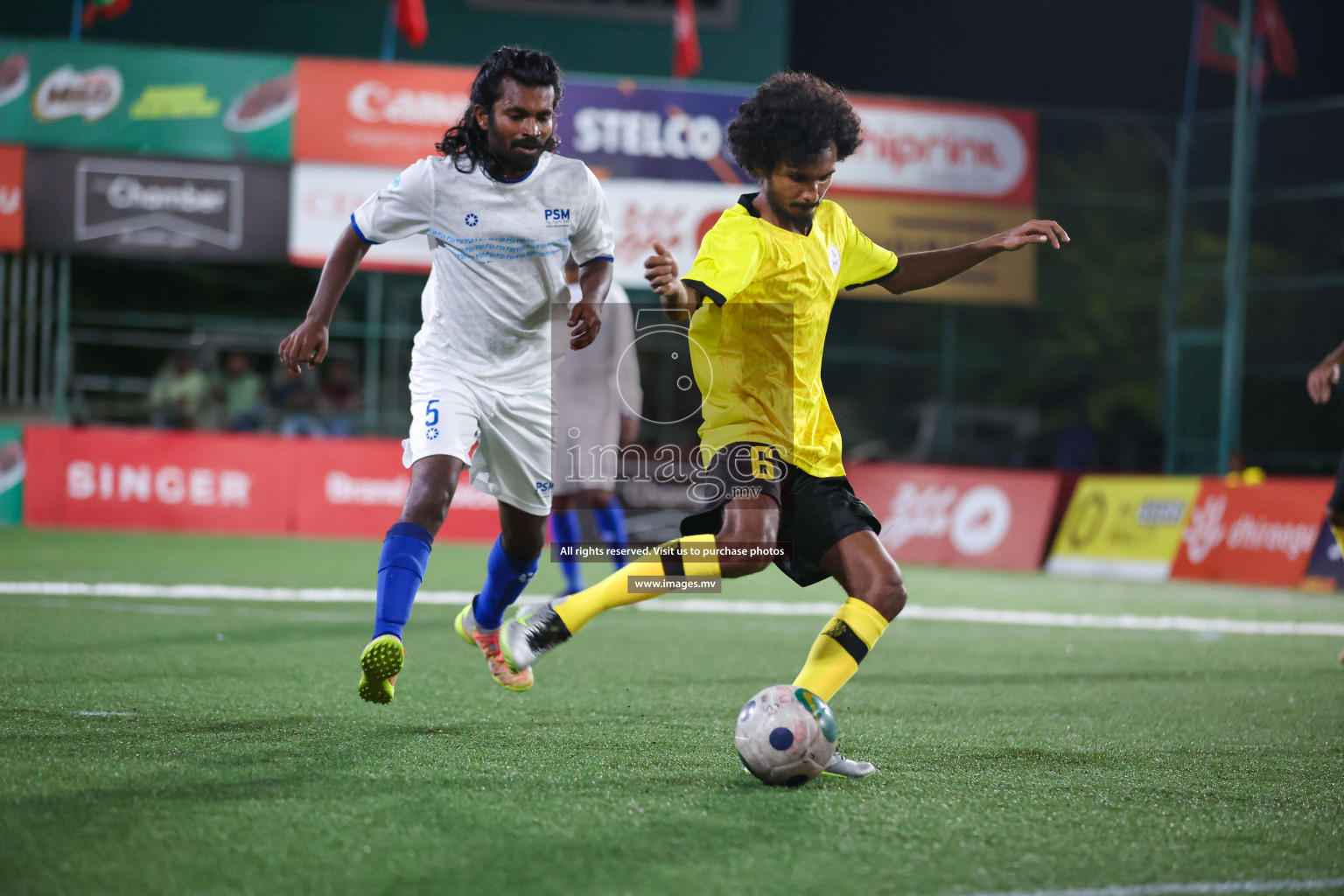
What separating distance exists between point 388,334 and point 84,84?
19.1ft

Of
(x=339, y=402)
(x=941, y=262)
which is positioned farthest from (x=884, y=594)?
(x=339, y=402)

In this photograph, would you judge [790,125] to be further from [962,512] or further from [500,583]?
[962,512]

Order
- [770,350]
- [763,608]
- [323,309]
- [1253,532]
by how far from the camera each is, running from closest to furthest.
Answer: [770,350], [323,309], [763,608], [1253,532]

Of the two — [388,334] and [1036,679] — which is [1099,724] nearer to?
[1036,679]

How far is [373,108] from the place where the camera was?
1892 cm

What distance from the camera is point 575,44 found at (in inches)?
913

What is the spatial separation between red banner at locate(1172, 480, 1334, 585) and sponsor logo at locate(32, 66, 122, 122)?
1506 cm

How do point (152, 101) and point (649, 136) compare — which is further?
point (649, 136)

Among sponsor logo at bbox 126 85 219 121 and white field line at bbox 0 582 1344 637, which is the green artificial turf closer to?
white field line at bbox 0 582 1344 637

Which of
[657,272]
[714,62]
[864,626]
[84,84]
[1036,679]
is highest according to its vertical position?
[714,62]

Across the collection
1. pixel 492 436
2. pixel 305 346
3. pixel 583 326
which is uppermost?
pixel 583 326

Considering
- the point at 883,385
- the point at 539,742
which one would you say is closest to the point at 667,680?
the point at 539,742

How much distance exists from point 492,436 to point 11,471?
13.0 meters

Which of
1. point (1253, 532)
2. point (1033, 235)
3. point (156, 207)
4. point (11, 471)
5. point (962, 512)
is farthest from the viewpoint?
point (156, 207)
